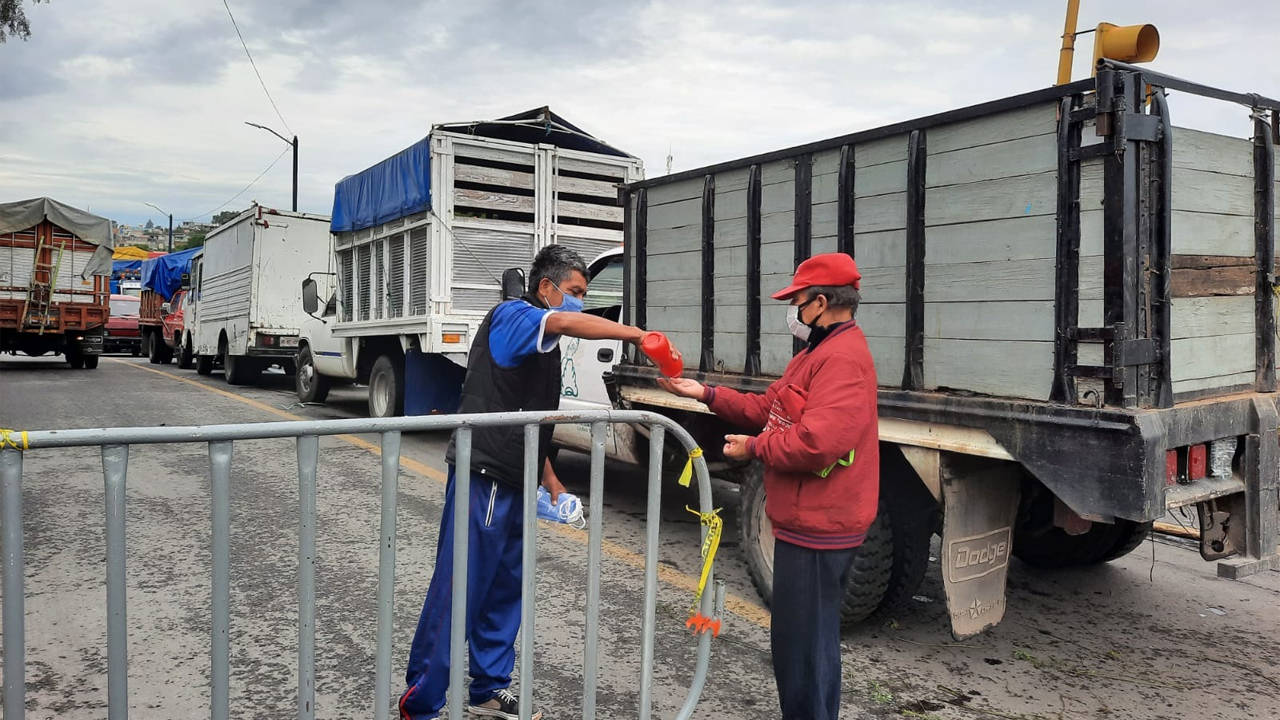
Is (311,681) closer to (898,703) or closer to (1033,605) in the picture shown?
(898,703)

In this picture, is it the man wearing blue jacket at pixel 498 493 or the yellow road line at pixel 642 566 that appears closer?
the man wearing blue jacket at pixel 498 493

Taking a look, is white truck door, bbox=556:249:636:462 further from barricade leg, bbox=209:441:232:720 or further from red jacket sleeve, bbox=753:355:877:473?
barricade leg, bbox=209:441:232:720

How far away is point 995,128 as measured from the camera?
12.1 ft

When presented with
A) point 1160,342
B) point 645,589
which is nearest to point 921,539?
point 1160,342

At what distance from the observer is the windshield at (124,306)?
28.5m

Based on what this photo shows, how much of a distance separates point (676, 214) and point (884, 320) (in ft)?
5.64

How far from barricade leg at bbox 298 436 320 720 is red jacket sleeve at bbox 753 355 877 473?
4.43 feet

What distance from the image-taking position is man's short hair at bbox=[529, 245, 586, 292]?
3416 millimetres

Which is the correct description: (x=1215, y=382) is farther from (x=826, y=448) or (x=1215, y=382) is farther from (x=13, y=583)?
(x=13, y=583)

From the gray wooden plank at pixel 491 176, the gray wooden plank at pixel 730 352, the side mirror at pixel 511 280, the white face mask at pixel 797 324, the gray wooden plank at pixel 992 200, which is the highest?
the gray wooden plank at pixel 491 176

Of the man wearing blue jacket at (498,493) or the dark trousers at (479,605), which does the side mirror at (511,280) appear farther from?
the dark trousers at (479,605)

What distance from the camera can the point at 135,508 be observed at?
6.15 m

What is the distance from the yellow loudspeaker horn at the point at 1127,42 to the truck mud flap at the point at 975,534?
5.72ft

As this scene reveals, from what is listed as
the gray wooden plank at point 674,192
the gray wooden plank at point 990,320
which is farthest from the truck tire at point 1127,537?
the gray wooden plank at point 674,192
